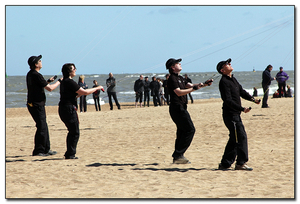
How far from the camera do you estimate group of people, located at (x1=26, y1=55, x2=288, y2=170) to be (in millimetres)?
5273

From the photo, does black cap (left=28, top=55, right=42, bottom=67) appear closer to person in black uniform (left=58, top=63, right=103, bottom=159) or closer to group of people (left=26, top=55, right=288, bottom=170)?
group of people (left=26, top=55, right=288, bottom=170)

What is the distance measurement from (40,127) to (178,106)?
2.64 m

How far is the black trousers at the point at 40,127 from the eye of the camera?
21.6 feet

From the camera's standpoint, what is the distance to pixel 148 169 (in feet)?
18.8

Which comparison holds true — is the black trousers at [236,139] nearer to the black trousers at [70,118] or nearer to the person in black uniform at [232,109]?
the person in black uniform at [232,109]

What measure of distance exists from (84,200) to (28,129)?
26.4ft

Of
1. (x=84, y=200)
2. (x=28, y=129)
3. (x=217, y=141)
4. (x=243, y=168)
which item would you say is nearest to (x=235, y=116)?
(x=243, y=168)

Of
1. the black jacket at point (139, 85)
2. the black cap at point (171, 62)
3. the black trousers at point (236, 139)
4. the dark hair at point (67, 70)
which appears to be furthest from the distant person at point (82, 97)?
the black trousers at point (236, 139)

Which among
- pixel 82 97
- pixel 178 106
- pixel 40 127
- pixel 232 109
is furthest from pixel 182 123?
pixel 82 97

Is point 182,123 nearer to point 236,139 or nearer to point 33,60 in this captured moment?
point 236,139

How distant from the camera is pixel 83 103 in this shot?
1739 cm

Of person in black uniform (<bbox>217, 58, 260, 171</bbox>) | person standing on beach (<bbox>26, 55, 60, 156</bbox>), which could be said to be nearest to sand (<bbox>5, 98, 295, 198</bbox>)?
person in black uniform (<bbox>217, 58, 260, 171</bbox>)

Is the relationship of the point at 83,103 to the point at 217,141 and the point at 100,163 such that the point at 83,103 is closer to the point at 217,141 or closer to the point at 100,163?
the point at 217,141

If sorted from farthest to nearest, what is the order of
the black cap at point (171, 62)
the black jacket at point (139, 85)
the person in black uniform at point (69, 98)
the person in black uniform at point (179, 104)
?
the black jacket at point (139, 85), the person in black uniform at point (69, 98), the black cap at point (171, 62), the person in black uniform at point (179, 104)
